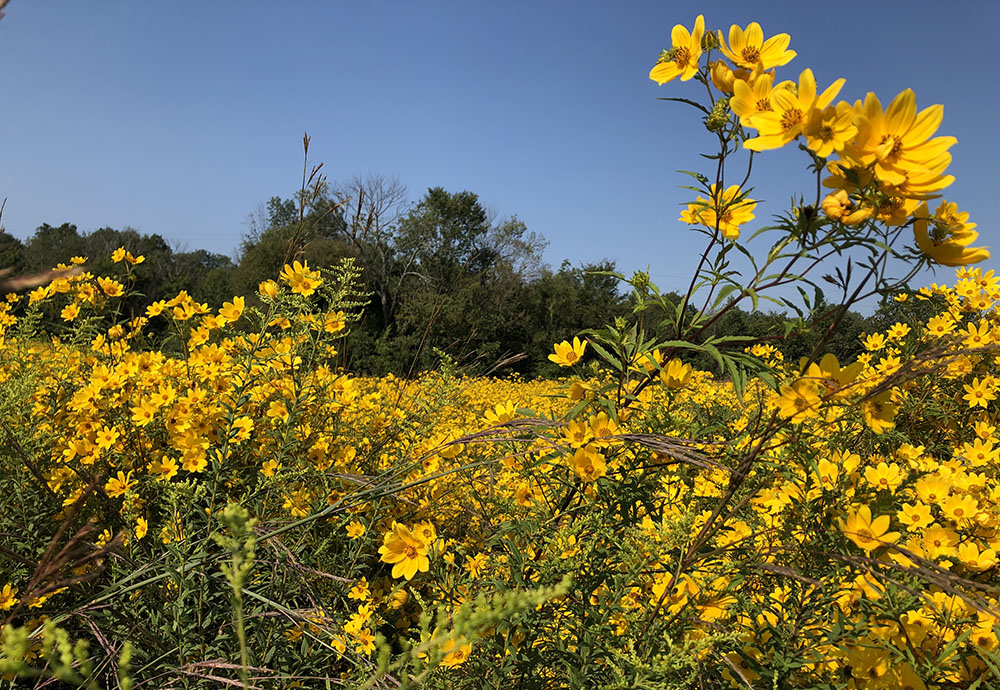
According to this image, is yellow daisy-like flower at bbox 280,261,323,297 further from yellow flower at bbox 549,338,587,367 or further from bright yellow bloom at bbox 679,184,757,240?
bright yellow bloom at bbox 679,184,757,240

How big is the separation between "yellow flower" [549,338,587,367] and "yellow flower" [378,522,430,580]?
0.57 m

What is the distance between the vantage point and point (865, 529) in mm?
1071

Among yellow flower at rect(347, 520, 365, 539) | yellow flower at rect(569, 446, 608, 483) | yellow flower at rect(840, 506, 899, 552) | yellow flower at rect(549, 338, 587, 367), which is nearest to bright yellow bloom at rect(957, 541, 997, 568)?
yellow flower at rect(840, 506, 899, 552)

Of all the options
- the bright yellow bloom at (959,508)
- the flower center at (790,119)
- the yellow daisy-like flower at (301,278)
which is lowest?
the bright yellow bloom at (959,508)

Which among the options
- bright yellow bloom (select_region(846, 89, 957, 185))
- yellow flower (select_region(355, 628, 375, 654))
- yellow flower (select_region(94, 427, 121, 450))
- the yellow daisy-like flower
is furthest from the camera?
the yellow daisy-like flower

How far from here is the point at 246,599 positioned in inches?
57.6

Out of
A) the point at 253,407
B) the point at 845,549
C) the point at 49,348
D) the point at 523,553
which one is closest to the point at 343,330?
the point at 253,407

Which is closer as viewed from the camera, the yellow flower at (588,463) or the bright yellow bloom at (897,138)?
the bright yellow bloom at (897,138)

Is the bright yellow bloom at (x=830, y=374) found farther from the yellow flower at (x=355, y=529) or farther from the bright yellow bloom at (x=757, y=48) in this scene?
the yellow flower at (x=355, y=529)

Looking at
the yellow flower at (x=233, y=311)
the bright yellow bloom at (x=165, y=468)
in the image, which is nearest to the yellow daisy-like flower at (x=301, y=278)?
the yellow flower at (x=233, y=311)

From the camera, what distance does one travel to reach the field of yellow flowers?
3.05 feet

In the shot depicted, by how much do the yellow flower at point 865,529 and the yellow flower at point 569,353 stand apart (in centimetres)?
68

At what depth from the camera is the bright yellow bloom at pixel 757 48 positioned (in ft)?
3.89

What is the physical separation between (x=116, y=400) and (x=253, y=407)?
547 millimetres
